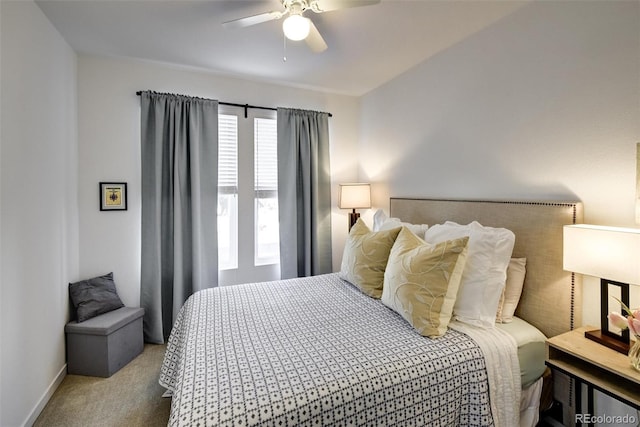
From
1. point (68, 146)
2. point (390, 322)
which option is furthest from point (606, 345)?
point (68, 146)

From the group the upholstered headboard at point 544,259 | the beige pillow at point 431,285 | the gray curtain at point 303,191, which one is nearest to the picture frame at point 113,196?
the gray curtain at point 303,191

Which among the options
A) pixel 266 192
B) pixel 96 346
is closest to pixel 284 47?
pixel 266 192

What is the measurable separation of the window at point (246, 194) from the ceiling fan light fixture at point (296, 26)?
1.71 metres

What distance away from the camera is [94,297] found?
249 centimetres

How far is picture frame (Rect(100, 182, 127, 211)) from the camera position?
8.84ft

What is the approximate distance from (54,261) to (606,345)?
3407 mm

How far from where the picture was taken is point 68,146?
7.93 feet

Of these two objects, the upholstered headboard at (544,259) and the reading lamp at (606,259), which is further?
the upholstered headboard at (544,259)

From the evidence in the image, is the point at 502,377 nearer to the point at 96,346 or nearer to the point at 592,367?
the point at 592,367

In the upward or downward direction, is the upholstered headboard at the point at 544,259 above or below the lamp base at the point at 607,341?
above

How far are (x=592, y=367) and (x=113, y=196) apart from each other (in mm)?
3557

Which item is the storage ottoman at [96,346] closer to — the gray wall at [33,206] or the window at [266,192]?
the gray wall at [33,206]

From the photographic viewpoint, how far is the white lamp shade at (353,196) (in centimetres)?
339

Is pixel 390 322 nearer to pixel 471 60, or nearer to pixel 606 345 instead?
pixel 606 345
